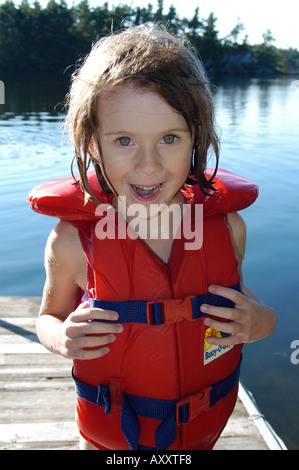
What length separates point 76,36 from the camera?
57094 mm

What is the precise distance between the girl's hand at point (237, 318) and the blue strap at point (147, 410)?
8.1 inches

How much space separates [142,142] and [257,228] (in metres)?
7.08

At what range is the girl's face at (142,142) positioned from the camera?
141 centimetres

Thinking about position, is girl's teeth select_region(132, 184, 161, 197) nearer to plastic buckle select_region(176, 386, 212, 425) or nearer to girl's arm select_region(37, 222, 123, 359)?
girl's arm select_region(37, 222, 123, 359)

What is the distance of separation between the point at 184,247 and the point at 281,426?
113 inches

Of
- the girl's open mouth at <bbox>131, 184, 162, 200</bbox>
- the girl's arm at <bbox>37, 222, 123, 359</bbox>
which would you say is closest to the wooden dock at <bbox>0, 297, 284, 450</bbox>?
the girl's arm at <bbox>37, 222, 123, 359</bbox>

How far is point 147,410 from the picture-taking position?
1581mm

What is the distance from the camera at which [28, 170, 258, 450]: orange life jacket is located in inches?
61.8

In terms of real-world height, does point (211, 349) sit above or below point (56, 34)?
below

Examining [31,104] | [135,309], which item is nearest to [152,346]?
[135,309]

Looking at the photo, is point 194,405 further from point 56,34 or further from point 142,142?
point 56,34

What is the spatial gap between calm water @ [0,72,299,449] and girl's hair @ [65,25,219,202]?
1858mm

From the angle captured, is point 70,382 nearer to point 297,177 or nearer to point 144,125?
point 144,125

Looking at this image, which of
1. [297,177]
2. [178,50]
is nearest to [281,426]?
[178,50]
